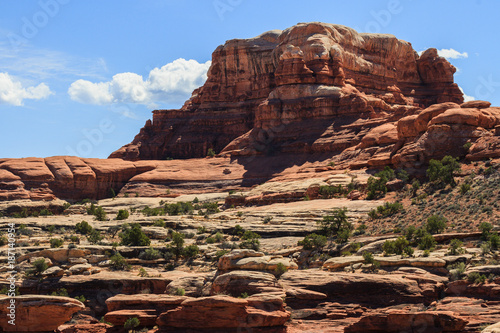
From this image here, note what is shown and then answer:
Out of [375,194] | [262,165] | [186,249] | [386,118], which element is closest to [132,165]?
[262,165]

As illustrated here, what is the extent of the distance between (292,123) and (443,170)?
3590cm

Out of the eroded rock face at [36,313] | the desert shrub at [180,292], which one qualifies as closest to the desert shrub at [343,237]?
the desert shrub at [180,292]

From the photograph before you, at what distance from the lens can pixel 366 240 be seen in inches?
1742

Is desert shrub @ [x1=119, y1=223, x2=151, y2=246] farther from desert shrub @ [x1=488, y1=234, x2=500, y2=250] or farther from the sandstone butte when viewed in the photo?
the sandstone butte

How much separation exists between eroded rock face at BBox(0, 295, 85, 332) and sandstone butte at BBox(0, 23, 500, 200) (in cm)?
3915

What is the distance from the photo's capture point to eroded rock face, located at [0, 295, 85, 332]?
29.3 metres

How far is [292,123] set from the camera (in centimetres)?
8850

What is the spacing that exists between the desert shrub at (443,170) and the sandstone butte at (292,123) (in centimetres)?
277

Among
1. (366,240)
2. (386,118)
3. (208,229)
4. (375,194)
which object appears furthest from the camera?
(386,118)

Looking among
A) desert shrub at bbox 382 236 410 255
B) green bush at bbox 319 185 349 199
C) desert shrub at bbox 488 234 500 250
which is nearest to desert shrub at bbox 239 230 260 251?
desert shrub at bbox 382 236 410 255

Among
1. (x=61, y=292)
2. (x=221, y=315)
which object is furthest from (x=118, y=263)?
(x=221, y=315)

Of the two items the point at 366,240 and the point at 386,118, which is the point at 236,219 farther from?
the point at 386,118

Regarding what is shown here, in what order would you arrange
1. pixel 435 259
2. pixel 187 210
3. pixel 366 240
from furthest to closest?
pixel 187 210 < pixel 366 240 < pixel 435 259

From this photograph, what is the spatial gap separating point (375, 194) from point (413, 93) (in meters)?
58.0
